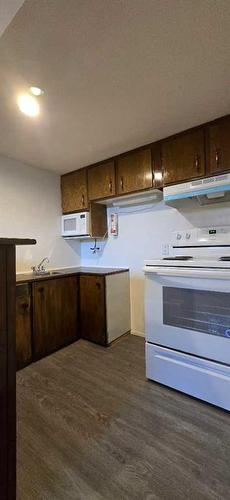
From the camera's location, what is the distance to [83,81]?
55.1 inches

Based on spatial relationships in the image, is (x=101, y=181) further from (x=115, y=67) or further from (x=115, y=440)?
(x=115, y=440)

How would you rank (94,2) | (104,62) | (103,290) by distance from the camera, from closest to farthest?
(94,2) → (104,62) → (103,290)

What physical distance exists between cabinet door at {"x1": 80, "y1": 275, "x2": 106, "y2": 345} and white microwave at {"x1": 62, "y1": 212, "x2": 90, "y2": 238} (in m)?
0.59

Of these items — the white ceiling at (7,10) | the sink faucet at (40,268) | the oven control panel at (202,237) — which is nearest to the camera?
the white ceiling at (7,10)

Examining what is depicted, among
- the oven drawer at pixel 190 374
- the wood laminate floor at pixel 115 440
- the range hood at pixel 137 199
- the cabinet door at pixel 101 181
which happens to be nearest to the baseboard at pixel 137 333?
the wood laminate floor at pixel 115 440

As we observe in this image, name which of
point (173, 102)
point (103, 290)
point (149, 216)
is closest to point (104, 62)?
point (173, 102)

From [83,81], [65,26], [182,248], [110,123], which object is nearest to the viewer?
[65,26]

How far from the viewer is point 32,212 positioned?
280 centimetres

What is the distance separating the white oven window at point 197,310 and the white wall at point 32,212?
1.79 meters

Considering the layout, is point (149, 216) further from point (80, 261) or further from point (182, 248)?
point (80, 261)

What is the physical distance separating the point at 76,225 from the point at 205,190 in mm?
1644

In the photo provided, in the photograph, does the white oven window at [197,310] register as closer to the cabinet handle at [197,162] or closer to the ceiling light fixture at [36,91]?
the cabinet handle at [197,162]

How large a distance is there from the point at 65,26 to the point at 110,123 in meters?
0.86

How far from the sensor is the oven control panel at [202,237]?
204 centimetres
